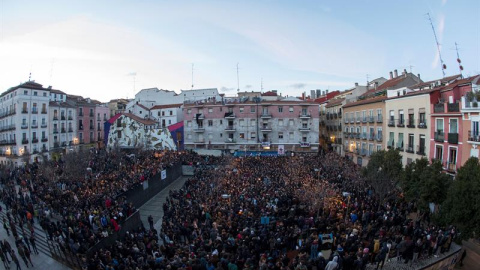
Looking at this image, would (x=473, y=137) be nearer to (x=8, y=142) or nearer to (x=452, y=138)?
(x=452, y=138)

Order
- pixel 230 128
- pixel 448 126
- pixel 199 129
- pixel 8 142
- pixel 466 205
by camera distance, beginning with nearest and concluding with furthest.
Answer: pixel 466 205
pixel 448 126
pixel 8 142
pixel 230 128
pixel 199 129

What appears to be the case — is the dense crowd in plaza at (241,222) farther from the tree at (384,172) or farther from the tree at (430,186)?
the tree at (430,186)

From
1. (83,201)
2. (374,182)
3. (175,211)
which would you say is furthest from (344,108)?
(83,201)

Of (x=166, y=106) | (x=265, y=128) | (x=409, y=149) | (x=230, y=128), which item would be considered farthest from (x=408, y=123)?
(x=166, y=106)

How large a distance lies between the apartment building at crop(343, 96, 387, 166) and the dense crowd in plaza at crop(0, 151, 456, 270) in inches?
316

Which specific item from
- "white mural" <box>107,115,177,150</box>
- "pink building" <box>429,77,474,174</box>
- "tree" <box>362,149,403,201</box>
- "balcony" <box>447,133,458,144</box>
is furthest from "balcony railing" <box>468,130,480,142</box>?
"white mural" <box>107,115,177,150</box>

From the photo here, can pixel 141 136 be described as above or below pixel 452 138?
above

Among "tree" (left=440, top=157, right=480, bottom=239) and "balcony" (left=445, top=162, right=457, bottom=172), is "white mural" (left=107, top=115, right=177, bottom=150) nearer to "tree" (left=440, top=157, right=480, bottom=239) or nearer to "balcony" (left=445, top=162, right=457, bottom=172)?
"balcony" (left=445, top=162, right=457, bottom=172)

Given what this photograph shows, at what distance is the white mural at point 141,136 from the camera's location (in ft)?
148

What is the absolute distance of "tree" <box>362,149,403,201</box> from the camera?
2056 cm

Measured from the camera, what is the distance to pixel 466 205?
1428 cm

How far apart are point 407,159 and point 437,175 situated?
38.9ft

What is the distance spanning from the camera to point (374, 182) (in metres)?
21.4

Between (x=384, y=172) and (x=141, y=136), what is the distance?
33.0 meters
